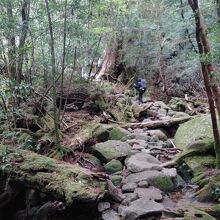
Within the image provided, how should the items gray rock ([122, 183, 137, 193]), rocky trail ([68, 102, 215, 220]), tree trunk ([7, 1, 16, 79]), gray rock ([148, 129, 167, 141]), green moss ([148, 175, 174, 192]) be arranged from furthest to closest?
gray rock ([148, 129, 167, 141]) → tree trunk ([7, 1, 16, 79]) → green moss ([148, 175, 174, 192]) → gray rock ([122, 183, 137, 193]) → rocky trail ([68, 102, 215, 220])

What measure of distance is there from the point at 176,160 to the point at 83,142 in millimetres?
2559

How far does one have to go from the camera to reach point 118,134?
10469mm

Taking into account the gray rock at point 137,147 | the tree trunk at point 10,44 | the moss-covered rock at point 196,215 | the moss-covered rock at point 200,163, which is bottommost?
the gray rock at point 137,147

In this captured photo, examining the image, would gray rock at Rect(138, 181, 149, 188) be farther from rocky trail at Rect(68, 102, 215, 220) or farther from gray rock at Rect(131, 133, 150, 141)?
gray rock at Rect(131, 133, 150, 141)

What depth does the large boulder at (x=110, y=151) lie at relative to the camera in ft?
28.3

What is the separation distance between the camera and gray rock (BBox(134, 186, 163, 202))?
6499mm

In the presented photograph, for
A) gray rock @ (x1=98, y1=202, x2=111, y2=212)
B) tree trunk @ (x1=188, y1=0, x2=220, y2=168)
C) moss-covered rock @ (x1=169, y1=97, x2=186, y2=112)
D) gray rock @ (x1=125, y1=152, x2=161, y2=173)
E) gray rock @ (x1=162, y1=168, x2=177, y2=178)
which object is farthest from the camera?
moss-covered rock @ (x1=169, y1=97, x2=186, y2=112)

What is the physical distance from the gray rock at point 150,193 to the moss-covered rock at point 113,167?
1.41 m

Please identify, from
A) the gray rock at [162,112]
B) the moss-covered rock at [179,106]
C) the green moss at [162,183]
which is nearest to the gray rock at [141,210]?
the green moss at [162,183]

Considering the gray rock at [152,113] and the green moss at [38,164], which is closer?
the green moss at [38,164]

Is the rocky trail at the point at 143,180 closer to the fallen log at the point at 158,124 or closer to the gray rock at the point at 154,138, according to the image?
the gray rock at the point at 154,138

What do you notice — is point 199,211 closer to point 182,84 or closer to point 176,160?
point 176,160

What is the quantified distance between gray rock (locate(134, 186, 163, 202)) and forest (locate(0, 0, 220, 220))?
Answer: 0.07 ft

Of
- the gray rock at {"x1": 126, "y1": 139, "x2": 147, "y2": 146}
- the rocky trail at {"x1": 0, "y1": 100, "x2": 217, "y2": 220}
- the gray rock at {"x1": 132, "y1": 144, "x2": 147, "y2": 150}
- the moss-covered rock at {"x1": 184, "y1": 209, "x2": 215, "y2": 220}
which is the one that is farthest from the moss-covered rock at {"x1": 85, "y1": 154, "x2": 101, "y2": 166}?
the moss-covered rock at {"x1": 184, "y1": 209, "x2": 215, "y2": 220}
